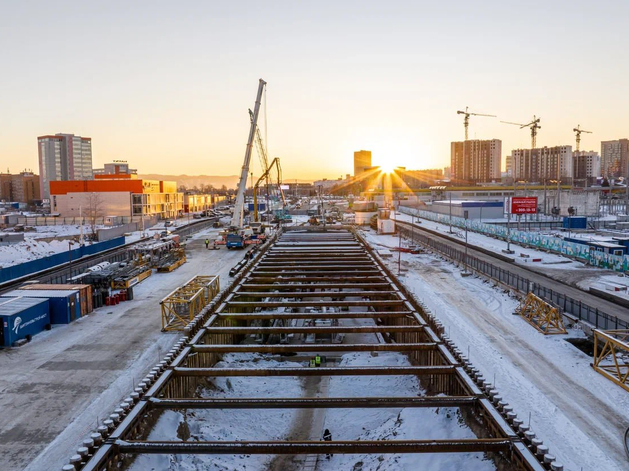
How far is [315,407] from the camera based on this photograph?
43.7 feet

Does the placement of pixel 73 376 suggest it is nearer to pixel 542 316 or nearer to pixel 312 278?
pixel 312 278

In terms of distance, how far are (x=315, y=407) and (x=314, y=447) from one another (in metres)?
2.49

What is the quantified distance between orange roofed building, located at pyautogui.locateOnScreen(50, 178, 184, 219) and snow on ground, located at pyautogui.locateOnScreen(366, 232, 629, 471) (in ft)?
298

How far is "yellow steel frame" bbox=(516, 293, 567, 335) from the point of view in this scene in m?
31.8

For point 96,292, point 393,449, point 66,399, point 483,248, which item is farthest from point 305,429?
point 483,248

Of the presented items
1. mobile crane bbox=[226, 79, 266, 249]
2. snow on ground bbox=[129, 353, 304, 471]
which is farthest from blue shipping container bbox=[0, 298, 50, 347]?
mobile crane bbox=[226, 79, 266, 249]

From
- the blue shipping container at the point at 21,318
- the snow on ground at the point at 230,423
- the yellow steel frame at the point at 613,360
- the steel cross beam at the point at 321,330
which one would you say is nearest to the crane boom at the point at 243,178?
the blue shipping container at the point at 21,318

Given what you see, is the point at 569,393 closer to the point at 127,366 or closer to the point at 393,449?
the point at 393,449

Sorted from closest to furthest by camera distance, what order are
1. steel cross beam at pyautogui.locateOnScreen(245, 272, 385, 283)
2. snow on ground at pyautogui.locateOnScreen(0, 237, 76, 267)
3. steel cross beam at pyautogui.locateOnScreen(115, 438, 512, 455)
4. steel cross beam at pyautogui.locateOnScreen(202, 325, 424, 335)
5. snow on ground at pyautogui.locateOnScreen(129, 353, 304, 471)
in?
1. steel cross beam at pyautogui.locateOnScreen(115, 438, 512, 455)
2. snow on ground at pyautogui.locateOnScreen(129, 353, 304, 471)
3. steel cross beam at pyautogui.locateOnScreen(202, 325, 424, 335)
4. steel cross beam at pyautogui.locateOnScreen(245, 272, 385, 283)
5. snow on ground at pyautogui.locateOnScreen(0, 237, 76, 267)

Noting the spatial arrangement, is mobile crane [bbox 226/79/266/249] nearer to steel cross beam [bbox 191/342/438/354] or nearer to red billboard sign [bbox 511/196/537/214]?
red billboard sign [bbox 511/196/537/214]

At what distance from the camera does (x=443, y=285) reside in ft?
153

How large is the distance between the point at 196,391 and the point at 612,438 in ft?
52.1

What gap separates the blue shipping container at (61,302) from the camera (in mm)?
34156

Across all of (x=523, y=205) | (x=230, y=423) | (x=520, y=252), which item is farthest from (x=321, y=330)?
(x=523, y=205)
